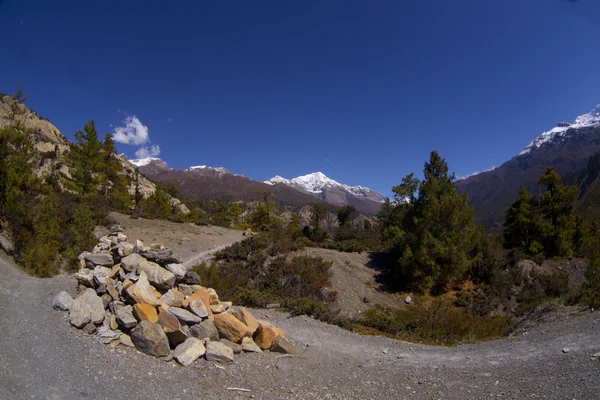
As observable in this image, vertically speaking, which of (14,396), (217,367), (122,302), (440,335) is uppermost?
(122,302)

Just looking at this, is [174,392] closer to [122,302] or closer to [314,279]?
[122,302]

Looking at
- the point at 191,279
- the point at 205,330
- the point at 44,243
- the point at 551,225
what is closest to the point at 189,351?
the point at 205,330

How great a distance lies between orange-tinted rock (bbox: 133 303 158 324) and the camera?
6477 millimetres

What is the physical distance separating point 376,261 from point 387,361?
13.0m

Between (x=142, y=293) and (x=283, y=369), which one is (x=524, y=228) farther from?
(x=142, y=293)

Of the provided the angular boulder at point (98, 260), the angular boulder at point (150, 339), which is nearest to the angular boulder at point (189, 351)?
the angular boulder at point (150, 339)

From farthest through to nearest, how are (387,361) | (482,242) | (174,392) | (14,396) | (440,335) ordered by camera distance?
(482,242) → (440,335) → (387,361) → (174,392) → (14,396)

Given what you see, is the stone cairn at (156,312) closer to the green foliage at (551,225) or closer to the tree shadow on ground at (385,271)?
the tree shadow on ground at (385,271)

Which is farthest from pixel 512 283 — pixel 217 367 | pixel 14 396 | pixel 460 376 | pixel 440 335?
pixel 14 396

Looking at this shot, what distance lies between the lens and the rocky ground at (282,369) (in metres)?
4.68

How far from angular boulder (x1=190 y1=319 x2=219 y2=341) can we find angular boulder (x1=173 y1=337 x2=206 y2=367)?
0.49 m

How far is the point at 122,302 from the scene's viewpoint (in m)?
7.15

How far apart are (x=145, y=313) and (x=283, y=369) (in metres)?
3.16

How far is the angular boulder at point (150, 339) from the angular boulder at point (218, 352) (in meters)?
0.78
